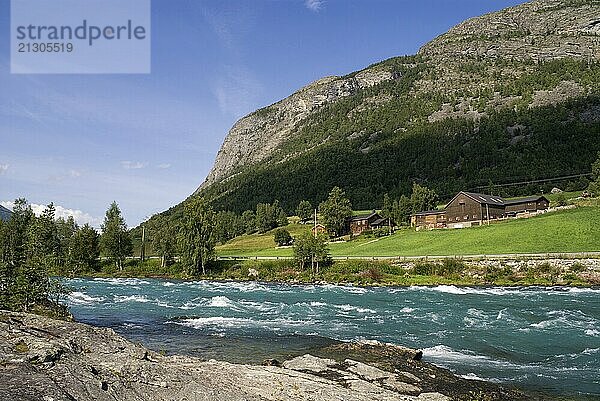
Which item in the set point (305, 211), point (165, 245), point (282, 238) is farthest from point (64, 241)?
point (305, 211)

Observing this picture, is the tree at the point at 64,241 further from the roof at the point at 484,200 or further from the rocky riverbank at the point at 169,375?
the roof at the point at 484,200

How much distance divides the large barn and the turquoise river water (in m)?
54.5

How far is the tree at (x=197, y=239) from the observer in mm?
84625

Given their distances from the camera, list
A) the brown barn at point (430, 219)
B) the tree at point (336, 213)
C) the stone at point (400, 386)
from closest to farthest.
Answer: the stone at point (400, 386), the brown barn at point (430, 219), the tree at point (336, 213)

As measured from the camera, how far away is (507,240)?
76.9 m

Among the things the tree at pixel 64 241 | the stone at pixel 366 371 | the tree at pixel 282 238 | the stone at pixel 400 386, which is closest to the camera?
the stone at pixel 400 386

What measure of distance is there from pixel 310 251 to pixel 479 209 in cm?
4958

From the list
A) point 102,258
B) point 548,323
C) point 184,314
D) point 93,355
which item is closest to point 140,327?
point 184,314

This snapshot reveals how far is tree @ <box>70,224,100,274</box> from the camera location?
94750 millimetres

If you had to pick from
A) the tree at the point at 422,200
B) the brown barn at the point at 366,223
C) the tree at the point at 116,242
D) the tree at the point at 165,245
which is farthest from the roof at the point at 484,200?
the tree at the point at 116,242

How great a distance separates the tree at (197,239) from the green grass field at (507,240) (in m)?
23.3

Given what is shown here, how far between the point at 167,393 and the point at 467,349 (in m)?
19.2

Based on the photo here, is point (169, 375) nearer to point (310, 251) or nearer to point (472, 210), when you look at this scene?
point (310, 251)

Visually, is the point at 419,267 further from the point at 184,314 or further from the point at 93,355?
the point at 93,355
